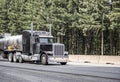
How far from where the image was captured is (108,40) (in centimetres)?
7169

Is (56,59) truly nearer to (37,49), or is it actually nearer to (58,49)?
(58,49)

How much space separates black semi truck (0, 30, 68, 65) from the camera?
35.1m

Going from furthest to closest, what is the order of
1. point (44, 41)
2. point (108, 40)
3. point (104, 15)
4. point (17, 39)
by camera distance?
point (108, 40), point (104, 15), point (17, 39), point (44, 41)

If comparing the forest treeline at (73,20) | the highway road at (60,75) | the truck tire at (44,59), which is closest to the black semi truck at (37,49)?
the truck tire at (44,59)

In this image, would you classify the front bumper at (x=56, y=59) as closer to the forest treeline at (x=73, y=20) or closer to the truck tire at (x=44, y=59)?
the truck tire at (x=44, y=59)

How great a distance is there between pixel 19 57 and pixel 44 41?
237 inches

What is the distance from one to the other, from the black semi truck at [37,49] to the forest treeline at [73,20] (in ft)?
58.6

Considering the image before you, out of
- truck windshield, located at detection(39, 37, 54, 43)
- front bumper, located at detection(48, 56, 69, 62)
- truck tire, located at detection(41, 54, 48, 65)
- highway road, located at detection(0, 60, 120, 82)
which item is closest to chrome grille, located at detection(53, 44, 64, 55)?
front bumper, located at detection(48, 56, 69, 62)

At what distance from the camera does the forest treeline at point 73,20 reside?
58.4 meters

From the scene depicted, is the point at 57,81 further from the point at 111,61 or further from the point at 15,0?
the point at 15,0

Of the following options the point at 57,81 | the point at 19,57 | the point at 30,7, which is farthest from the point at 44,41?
the point at 30,7

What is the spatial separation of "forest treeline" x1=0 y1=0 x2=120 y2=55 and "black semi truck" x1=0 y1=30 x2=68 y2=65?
17.8 m

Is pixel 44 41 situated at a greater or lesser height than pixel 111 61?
greater

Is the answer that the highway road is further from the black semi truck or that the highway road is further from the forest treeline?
the forest treeline
